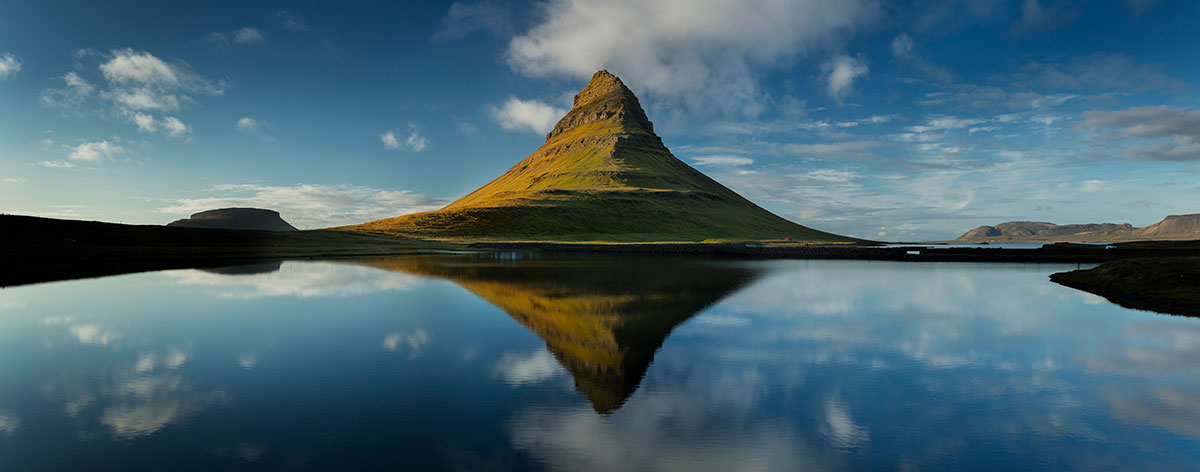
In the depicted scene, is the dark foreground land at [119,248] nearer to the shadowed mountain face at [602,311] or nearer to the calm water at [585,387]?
the calm water at [585,387]

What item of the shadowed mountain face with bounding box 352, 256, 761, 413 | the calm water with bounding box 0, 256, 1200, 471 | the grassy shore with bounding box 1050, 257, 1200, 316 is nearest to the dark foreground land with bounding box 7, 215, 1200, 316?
the grassy shore with bounding box 1050, 257, 1200, 316

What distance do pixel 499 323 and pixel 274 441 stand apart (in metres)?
13.2

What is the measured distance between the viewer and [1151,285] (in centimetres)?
3341

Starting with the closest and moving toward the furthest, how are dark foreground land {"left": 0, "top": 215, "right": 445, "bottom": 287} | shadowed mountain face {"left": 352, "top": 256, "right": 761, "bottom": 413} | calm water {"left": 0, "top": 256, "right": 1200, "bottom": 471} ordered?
calm water {"left": 0, "top": 256, "right": 1200, "bottom": 471}
shadowed mountain face {"left": 352, "top": 256, "right": 761, "bottom": 413}
dark foreground land {"left": 0, "top": 215, "right": 445, "bottom": 287}

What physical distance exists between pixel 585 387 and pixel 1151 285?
41.8 metres

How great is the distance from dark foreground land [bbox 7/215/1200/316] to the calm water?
34.9 feet

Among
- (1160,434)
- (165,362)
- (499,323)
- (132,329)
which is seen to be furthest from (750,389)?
(132,329)

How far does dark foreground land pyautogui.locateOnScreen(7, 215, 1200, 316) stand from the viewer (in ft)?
111

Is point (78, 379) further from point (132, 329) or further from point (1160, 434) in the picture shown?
point (1160, 434)

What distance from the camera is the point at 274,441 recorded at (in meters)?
9.64

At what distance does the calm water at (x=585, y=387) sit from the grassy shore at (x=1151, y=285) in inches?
148

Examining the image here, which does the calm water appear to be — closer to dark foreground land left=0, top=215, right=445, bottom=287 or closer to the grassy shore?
the grassy shore

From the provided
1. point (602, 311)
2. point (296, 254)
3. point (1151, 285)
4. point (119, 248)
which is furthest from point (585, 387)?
point (119, 248)

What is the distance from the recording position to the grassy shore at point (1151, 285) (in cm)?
2875
